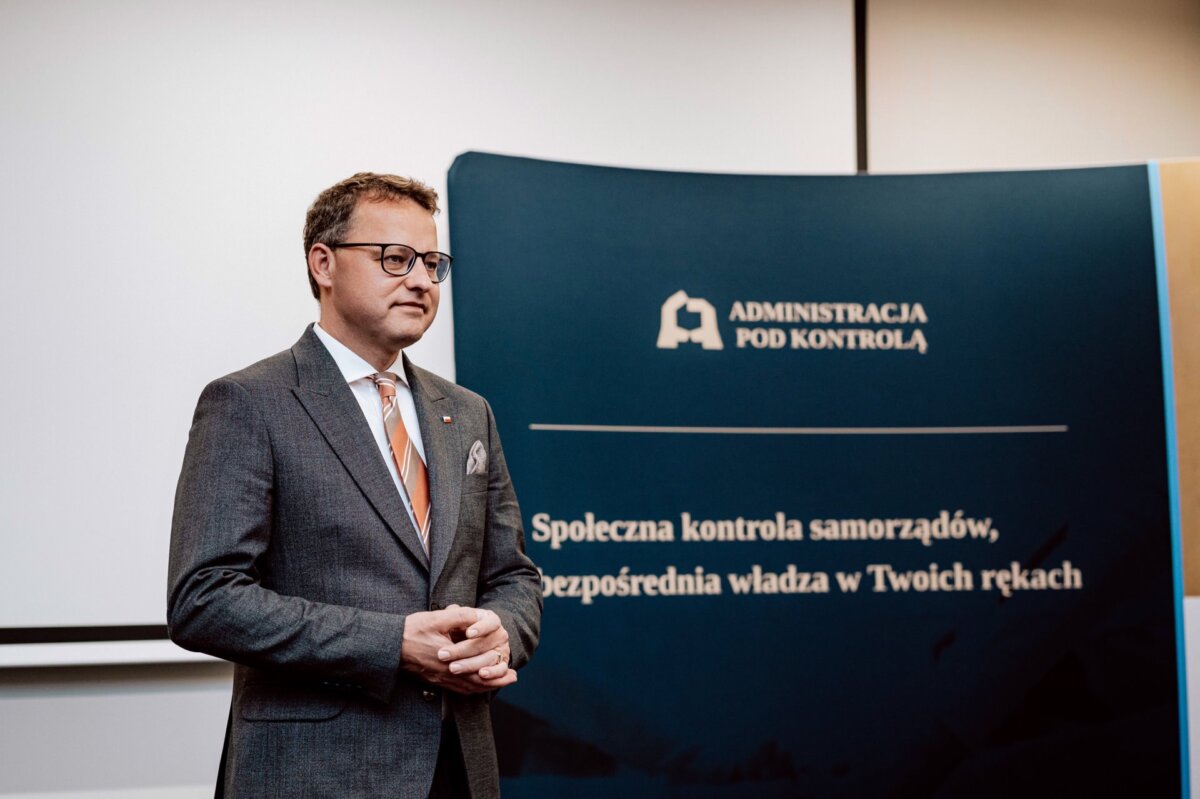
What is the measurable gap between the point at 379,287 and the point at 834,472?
167 cm

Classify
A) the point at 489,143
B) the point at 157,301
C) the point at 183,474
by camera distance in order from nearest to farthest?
the point at 183,474 → the point at 157,301 → the point at 489,143

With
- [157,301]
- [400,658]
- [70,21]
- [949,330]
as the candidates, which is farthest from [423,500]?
[70,21]

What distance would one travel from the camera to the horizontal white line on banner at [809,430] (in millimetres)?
2791

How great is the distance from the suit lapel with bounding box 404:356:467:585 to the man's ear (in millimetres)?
179

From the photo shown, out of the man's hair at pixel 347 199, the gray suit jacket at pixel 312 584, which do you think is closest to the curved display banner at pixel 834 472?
the man's hair at pixel 347 199

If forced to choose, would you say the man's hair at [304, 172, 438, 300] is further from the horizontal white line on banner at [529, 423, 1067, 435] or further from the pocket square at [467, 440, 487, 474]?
the horizontal white line on banner at [529, 423, 1067, 435]

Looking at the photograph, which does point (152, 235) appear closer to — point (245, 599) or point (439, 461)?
point (439, 461)

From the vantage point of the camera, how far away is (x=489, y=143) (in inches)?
122

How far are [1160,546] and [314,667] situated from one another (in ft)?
8.17

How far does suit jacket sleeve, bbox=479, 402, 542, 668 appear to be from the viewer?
1.67 metres

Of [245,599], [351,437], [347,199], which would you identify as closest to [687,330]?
[347,199]

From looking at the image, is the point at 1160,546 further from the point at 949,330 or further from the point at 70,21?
the point at 70,21

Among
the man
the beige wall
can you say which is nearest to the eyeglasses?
the man

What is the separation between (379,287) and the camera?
161 centimetres
